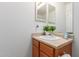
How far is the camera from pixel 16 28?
248cm

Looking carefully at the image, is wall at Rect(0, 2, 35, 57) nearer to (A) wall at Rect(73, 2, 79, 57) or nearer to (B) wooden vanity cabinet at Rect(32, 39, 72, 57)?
(B) wooden vanity cabinet at Rect(32, 39, 72, 57)

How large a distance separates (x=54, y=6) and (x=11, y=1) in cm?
90

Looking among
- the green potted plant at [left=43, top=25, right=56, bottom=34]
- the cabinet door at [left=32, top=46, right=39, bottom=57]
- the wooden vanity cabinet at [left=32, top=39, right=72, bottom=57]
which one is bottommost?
the cabinet door at [left=32, top=46, right=39, bottom=57]


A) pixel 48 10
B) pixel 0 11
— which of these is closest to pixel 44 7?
pixel 48 10

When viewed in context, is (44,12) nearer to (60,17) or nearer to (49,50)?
(60,17)

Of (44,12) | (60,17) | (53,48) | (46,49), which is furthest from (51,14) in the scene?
(53,48)

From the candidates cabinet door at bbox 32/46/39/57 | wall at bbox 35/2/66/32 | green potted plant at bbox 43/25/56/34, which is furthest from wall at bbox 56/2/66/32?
cabinet door at bbox 32/46/39/57

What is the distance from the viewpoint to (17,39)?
8.20 feet

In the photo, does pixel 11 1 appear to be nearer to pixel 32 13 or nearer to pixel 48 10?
pixel 32 13

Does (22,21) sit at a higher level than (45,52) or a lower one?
higher

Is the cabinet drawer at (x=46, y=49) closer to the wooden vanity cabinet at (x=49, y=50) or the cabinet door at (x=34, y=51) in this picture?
the wooden vanity cabinet at (x=49, y=50)

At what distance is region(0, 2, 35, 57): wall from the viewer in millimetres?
2357

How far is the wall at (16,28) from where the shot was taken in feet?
7.73

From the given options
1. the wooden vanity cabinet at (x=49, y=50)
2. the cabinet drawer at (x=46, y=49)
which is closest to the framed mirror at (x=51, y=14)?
the wooden vanity cabinet at (x=49, y=50)
